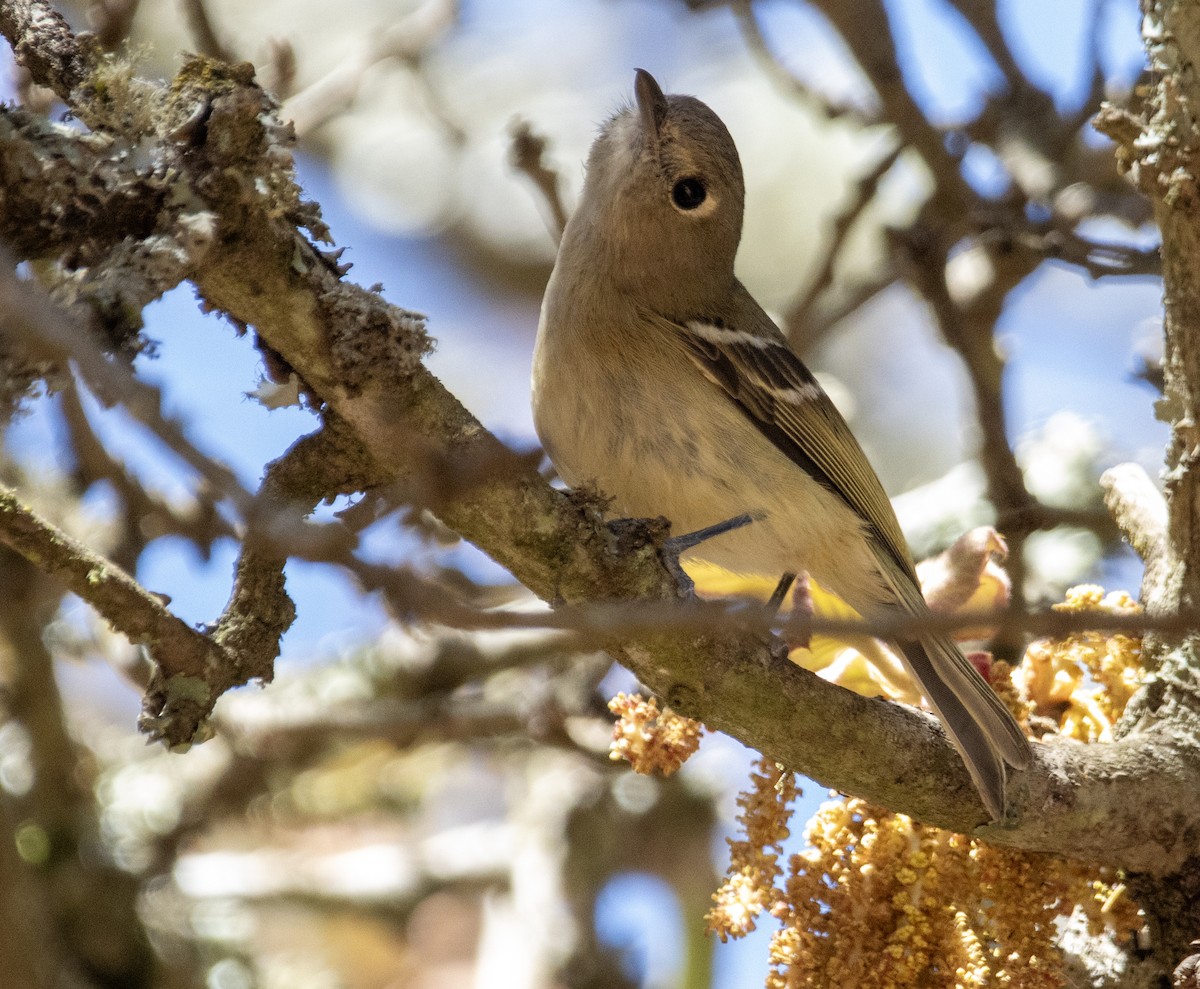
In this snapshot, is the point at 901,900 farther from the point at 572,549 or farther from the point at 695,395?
the point at 695,395

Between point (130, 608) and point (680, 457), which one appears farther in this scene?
point (680, 457)

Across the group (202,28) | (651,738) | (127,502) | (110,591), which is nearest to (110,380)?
(110,591)

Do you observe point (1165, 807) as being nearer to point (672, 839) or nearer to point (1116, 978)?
point (1116, 978)

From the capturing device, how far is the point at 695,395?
3.28m

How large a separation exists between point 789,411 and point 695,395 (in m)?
0.38

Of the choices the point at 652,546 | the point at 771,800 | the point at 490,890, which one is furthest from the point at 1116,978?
the point at 490,890

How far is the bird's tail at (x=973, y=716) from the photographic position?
7.97 ft

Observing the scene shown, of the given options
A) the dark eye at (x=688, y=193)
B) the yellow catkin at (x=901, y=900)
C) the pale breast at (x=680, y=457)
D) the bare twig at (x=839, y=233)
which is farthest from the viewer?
the bare twig at (x=839, y=233)

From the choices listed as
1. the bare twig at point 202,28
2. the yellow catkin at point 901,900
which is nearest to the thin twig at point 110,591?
the yellow catkin at point 901,900

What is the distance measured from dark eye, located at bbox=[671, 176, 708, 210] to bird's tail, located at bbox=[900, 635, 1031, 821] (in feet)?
5.03

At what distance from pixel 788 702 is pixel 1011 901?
24.5 inches

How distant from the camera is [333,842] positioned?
4.77 metres

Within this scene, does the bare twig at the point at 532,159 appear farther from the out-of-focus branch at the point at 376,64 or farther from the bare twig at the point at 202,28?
the bare twig at the point at 202,28

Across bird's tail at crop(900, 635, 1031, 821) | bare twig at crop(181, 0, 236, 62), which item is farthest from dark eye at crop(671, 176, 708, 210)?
bird's tail at crop(900, 635, 1031, 821)
